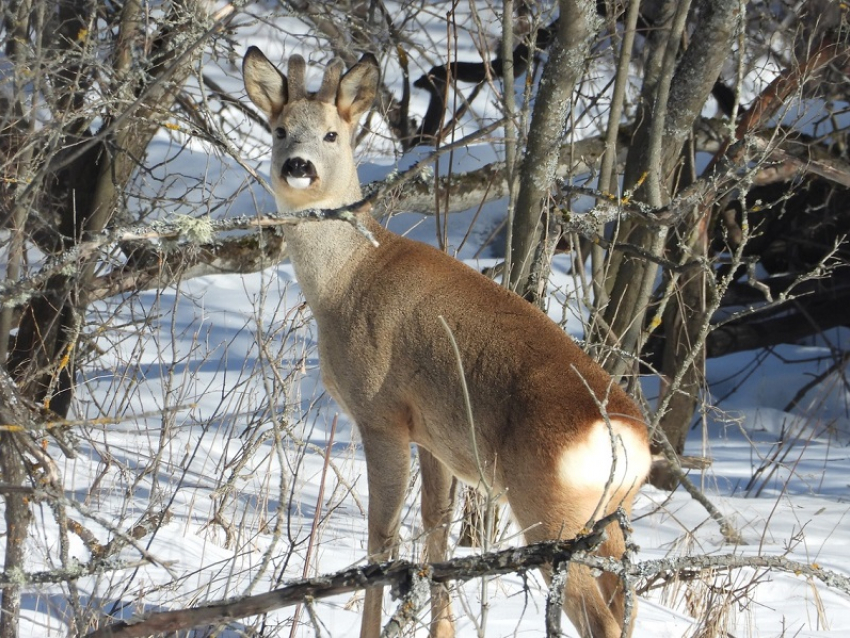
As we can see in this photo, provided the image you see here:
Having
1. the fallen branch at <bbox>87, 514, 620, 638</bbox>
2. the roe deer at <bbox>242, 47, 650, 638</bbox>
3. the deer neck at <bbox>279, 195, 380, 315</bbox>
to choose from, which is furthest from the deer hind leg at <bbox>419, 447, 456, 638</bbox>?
the fallen branch at <bbox>87, 514, 620, 638</bbox>

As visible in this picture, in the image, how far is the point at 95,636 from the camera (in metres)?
2.38

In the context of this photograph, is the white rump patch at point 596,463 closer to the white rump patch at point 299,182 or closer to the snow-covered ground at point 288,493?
the snow-covered ground at point 288,493

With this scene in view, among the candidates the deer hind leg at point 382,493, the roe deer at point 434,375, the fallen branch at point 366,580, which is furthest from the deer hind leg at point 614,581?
the fallen branch at point 366,580

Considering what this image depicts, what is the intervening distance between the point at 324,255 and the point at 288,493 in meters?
1.98

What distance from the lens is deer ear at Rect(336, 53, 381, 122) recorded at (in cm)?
418

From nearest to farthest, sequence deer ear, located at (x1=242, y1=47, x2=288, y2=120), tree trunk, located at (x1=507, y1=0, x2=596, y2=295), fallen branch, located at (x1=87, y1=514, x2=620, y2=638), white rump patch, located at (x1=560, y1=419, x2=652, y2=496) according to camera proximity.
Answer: fallen branch, located at (x1=87, y1=514, x2=620, y2=638) < white rump patch, located at (x1=560, y1=419, x2=652, y2=496) < deer ear, located at (x1=242, y1=47, x2=288, y2=120) < tree trunk, located at (x1=507, y1=0, x2=596, y2=295)

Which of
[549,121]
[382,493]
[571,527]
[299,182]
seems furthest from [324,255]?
[571,527]

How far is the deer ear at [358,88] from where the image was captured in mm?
4180

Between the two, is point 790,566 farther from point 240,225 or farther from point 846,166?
point 846,166

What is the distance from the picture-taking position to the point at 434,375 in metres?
3.65

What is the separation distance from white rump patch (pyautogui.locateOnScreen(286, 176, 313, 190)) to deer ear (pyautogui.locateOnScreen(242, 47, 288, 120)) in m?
0.48

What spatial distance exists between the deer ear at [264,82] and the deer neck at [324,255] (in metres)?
0.51

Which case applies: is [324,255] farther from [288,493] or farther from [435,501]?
[288,493]

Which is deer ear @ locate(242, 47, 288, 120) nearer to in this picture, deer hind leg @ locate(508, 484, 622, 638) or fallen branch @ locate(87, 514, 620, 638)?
deer hind leg @ locate(508, 484, 622, 638)
